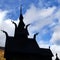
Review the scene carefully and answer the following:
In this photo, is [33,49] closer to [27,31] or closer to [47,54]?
[47,54]

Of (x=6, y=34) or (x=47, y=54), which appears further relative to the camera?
(x=6, y=34)

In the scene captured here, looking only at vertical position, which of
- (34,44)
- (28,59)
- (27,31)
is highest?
(27,31)

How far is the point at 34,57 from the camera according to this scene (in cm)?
3456

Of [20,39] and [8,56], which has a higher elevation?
[20,39]

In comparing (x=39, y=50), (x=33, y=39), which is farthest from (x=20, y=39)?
(x=39, y=50)

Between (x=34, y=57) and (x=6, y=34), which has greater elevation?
(x=6, y=34)

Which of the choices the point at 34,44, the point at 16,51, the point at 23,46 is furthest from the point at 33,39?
the point at 16,51

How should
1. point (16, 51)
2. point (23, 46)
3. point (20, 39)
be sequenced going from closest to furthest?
point (16, 51) → point (23, 46) → point (20, 39)

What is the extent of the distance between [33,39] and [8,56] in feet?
25.1

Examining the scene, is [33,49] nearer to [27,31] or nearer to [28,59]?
[28,59]

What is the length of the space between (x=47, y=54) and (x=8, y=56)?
623 centimetres

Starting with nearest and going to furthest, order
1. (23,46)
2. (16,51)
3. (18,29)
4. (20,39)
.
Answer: (16,51) < (23,46) < (20,39) < (18,29)

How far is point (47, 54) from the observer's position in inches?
1369

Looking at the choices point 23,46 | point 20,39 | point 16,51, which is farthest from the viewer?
point 20,39
